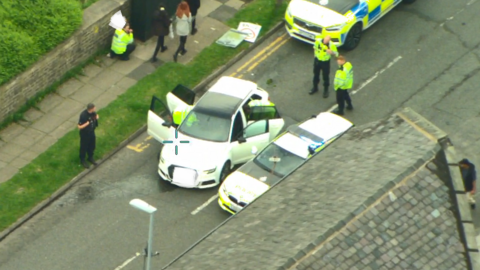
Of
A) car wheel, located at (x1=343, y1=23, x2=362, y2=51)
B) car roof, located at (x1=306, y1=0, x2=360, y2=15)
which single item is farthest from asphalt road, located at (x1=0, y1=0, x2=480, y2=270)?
car roof, located at (x1=306, y1=0, x2=360, y2=15)

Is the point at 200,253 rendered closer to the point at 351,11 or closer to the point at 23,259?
the point at 23,259

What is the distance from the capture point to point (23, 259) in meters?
22.5

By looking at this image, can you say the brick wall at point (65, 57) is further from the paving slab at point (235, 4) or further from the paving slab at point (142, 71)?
the paving slab at point (235, 4)

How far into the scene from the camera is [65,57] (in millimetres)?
26953

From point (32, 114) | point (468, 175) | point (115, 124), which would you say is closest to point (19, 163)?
point (32, 114)

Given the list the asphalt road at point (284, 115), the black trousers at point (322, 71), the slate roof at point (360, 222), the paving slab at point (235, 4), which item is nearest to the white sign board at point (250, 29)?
the asphalt road at point (284, 115)

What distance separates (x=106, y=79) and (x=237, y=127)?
4.52 m

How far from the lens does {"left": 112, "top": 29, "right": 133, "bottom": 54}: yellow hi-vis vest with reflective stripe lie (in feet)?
91.1

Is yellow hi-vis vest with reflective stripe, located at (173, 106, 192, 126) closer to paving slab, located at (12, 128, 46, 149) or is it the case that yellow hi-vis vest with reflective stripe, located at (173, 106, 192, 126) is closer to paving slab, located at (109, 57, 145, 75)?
paving slab, located at (12, 128, 46, 149)

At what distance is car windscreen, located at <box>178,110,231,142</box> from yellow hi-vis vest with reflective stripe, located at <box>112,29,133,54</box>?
4262mm

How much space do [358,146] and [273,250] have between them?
2.94 meters

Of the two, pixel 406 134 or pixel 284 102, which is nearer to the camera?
pixel 406 134

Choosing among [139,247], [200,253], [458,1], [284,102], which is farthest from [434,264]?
[458,1]

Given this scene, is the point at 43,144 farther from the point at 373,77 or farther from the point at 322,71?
the point at 373,77
